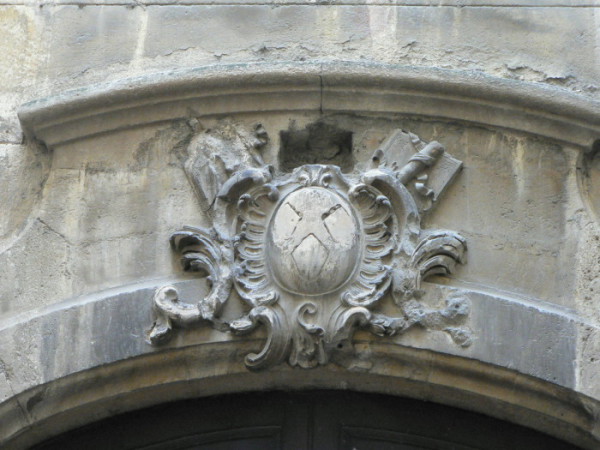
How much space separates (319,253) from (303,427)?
1.84 ft

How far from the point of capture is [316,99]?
5309 mm

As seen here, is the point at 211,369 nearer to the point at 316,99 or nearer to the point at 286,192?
the point at 286,192

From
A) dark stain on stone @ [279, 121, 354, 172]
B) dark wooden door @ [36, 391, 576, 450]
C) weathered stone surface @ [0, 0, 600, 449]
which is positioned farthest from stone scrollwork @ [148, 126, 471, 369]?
A: dark wooden door @ [36, 391, 576, 450]

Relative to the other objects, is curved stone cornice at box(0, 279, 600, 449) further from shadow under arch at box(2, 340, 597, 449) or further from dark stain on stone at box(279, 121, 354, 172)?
dark stain on stone at box(279, 121, 354, 172)

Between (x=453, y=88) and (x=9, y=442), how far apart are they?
1650 millimetres

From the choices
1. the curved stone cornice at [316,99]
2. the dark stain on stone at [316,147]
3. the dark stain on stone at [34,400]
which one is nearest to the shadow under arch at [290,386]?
the dark stain on stone at [34,400]

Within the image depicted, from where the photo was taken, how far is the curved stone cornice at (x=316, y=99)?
17.1ft

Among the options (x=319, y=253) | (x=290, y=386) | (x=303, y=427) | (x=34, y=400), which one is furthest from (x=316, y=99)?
(x=34, y=400)

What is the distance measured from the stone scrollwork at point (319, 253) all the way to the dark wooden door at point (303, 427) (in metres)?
0.26

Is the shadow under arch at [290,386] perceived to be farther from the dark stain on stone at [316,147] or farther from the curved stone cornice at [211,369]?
the dark stain on stone at [316,147]

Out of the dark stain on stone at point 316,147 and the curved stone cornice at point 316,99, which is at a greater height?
the curved stone cornice at point 316,99

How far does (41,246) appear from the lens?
5262mm

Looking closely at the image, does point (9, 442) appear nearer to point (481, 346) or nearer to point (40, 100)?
point (40, 100)

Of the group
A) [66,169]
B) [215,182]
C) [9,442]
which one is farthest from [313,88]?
[9,442]
